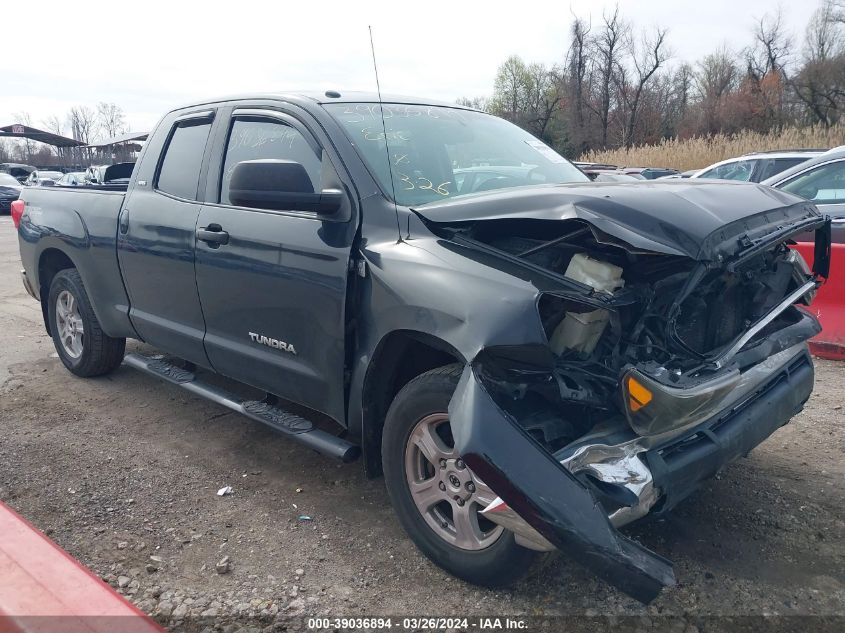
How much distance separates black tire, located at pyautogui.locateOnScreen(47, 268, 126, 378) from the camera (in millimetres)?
5113

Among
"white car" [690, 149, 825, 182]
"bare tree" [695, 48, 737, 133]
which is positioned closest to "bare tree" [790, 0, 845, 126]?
"bare tree" [695, 48, 737, 133]

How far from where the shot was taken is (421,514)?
2912 mm

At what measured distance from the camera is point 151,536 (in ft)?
10.6

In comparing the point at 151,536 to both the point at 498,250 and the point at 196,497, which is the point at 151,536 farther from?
the point at 498,250

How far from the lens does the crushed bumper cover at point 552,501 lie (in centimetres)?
217

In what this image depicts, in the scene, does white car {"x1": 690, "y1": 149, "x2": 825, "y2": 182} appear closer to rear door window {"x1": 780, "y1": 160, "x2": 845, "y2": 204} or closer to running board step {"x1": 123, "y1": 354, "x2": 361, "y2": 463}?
rear door window {"x1": 780, "y1": 160, "x2": 845, "y2": 204}

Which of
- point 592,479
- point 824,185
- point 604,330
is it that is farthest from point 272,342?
point 824,185

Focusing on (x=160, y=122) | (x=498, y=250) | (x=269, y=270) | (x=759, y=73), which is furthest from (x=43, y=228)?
(x=759, y=73)

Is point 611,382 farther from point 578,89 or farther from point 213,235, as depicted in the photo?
point 578,89

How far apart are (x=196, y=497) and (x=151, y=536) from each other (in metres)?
0.38

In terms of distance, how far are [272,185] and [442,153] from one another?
99 centimetres

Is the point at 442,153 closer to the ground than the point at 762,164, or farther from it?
farther from it

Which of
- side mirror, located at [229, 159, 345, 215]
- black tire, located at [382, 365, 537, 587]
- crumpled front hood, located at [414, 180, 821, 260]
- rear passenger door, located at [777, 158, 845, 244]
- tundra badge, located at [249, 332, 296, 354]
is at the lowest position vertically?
black tire, located at [382, 365, 537, 587]

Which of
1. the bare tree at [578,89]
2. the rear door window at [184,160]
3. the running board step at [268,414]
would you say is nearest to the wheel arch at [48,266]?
the running board step at [268,414]
